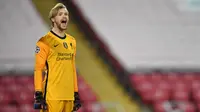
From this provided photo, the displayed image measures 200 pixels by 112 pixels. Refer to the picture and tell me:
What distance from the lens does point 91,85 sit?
644cm

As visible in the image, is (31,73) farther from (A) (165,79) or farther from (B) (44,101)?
(B) (44,101)

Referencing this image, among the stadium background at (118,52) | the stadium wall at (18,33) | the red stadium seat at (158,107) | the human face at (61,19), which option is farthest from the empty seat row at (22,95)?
the human face at (61,19)

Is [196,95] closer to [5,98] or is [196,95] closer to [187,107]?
[187,107]

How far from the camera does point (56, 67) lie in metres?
3.35

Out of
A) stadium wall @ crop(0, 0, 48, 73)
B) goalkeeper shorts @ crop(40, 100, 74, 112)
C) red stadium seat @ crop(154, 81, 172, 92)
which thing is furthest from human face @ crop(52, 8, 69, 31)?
red stadium seat @ crop(154, 81, 172, 92)

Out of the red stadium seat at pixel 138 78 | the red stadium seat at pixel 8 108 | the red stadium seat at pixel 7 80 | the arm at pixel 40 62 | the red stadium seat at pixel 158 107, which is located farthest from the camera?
the red stadium seat at pixel 138 78

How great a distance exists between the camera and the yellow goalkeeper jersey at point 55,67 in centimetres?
335

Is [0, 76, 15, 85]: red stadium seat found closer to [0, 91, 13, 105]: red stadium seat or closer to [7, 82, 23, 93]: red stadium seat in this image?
[7, 82, 23, 93]: red stadium seat

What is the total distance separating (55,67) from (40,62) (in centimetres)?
9

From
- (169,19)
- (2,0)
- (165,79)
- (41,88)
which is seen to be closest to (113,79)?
(165,79)

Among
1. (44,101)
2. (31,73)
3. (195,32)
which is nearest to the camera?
(44,101)

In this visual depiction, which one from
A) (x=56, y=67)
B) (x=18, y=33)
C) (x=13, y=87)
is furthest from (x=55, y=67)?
(x=18, y=33)

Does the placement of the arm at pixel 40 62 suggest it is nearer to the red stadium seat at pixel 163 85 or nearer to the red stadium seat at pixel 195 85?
the red stadium seat at pixel 163 85

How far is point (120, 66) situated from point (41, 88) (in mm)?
3250
